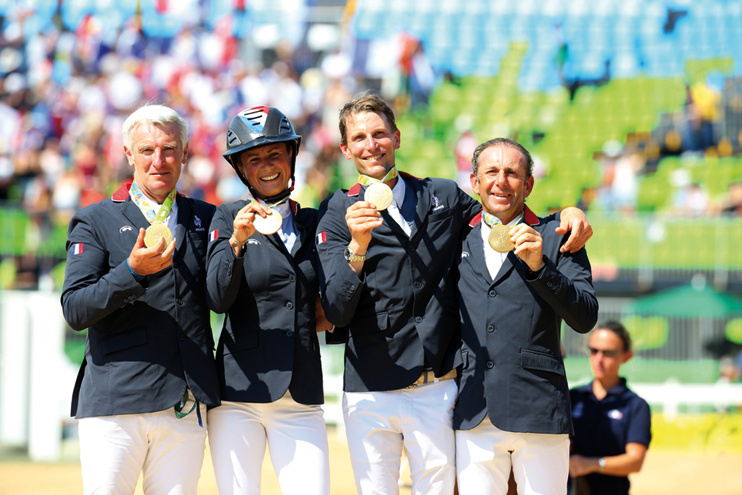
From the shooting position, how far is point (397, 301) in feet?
12.3

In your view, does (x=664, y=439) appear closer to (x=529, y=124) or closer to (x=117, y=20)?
(x=529, y=124)

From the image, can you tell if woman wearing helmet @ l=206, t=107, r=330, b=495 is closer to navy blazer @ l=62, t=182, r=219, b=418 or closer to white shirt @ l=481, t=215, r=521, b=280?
navy blazer @ l=62, t=182, r=219, b=418

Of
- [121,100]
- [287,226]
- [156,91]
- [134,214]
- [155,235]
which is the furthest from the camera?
[156,91]

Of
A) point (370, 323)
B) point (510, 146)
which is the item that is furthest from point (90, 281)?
point (510, 146)

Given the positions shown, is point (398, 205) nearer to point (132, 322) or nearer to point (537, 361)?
point (537, 361)

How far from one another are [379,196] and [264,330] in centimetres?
85

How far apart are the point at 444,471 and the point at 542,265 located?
1.05m

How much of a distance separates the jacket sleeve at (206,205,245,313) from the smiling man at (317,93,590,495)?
1.36 ft

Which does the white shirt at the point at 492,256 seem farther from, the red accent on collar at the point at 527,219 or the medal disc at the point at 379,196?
the medal disc at the point at 379,196

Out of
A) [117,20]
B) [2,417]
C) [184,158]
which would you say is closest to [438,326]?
[184,158]

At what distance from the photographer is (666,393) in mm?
10844

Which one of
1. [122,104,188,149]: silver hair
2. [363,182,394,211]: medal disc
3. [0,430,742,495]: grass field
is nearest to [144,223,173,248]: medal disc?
[122,104,188,149]: silver hair

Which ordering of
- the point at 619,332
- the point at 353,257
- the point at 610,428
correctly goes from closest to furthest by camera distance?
the point at 353,257
the point at 610,428
the point at 619,332

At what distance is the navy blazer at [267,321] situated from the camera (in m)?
3.71
